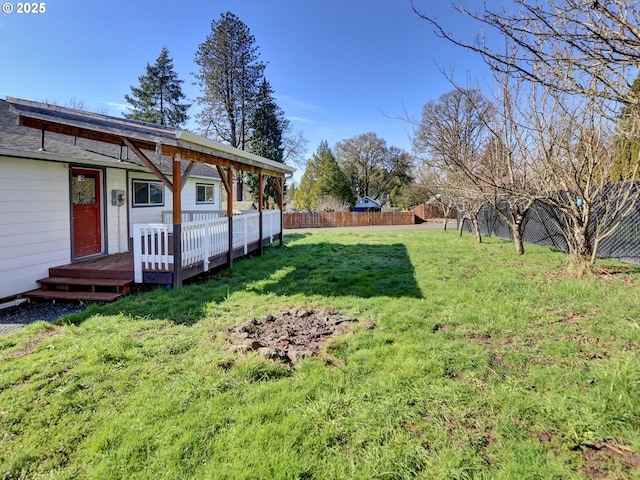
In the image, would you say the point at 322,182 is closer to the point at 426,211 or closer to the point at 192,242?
the point at 426,211

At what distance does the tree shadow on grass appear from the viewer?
16.4 ft

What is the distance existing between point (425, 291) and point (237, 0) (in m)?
9.32

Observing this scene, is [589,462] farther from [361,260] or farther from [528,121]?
[361,260]

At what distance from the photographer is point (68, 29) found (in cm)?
1070

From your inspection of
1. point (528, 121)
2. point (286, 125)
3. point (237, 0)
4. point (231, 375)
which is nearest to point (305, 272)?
point (231, 375)

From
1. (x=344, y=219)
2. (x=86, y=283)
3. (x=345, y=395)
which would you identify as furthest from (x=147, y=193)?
(x=344, y=219)

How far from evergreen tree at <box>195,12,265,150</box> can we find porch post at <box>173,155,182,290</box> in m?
20.7

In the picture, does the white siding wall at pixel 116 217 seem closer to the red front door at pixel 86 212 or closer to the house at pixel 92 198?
the house at pixel 92 198

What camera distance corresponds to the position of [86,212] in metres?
7.36

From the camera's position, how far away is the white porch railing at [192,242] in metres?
5.98

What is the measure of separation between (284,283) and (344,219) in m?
20.0

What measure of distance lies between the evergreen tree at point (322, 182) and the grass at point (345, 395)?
2565 centimetres

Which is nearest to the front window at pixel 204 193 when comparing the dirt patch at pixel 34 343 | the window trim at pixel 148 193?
the window trim at pixel 148 193
